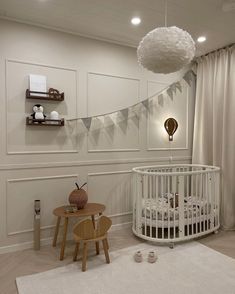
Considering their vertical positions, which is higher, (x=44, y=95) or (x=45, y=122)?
(x=44, y=95)

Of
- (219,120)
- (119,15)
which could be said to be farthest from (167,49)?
(219,120)

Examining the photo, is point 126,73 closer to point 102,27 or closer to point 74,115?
point 102,27

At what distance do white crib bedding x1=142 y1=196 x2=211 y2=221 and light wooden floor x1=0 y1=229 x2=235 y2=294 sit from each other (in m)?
0.37

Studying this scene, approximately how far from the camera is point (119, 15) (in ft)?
8.66

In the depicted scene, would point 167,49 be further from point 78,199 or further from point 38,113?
point 78,199

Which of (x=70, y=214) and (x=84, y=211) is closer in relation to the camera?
(x=70, y=214)

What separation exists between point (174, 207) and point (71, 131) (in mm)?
1564

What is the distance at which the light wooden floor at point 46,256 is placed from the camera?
223cm

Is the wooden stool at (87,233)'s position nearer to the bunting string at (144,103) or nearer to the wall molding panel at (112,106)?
the wall molding panel at (112,106)

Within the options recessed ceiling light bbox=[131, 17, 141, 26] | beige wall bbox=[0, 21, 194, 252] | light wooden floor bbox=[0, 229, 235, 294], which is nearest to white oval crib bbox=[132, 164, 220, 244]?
light wooden floor bbox=[0, 229, 235, 294]

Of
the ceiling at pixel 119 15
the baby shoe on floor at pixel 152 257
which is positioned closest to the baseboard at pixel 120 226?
the baby shoe on floor at pixel 152 257

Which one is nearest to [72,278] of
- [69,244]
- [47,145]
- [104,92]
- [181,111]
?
[69,244]

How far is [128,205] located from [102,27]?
239cm

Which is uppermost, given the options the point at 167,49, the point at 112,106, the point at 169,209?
the point at 167,49
